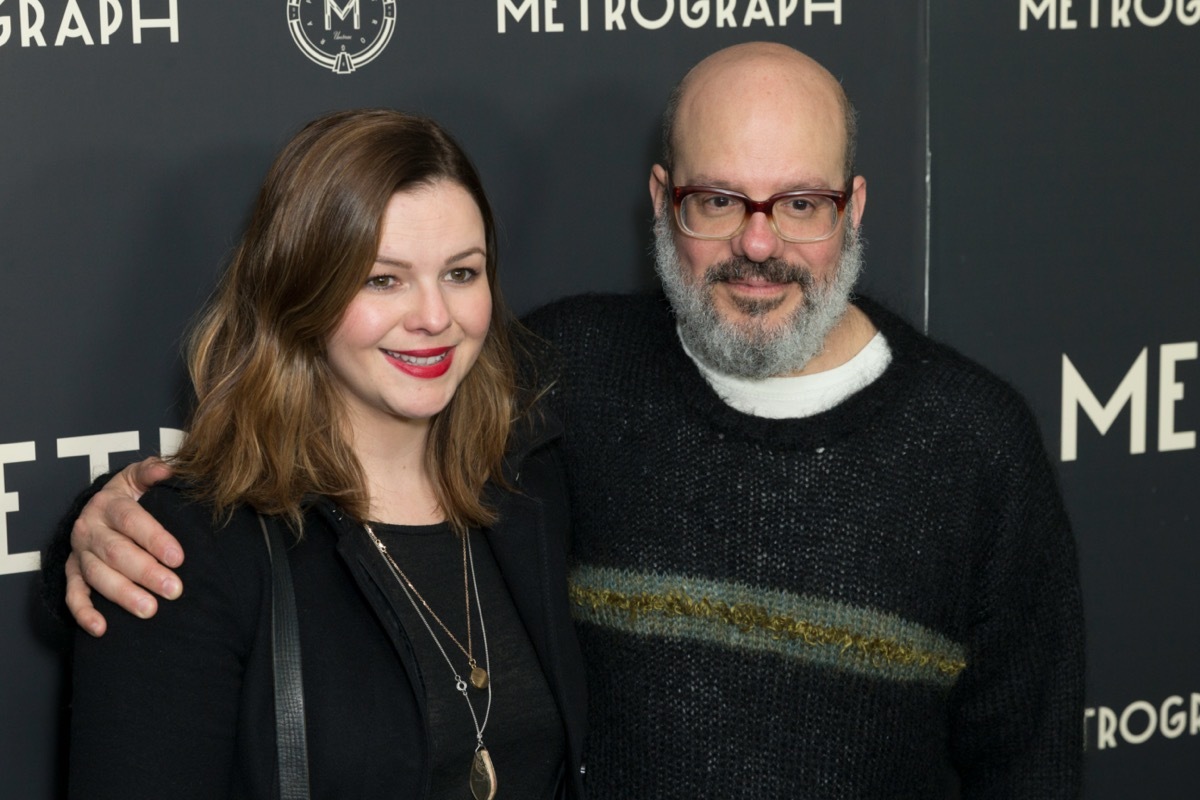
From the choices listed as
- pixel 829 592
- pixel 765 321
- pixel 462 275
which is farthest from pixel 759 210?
pixel 829 592

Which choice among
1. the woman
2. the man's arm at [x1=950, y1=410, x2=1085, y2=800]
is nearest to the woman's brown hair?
the woman

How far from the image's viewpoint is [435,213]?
1.81 m

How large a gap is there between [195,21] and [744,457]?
916 millimetres

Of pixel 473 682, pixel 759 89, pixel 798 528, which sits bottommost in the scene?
pixel 473 682

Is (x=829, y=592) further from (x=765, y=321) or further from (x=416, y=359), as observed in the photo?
(x=416, y=359)

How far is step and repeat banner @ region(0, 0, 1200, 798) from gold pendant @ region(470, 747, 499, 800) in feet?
2.25

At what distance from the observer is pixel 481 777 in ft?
6.00

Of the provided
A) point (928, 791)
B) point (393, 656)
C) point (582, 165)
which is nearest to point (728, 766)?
point (928, 791)

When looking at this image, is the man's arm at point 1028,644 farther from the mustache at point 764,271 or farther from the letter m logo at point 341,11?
the letter m logo at point 341,11

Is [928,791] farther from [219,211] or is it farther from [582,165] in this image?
[219,211]

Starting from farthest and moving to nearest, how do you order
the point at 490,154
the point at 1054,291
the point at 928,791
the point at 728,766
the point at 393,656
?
the point at 1054,291 → the point at 490,154 → the point at 928,791 → the point at 728,766 → the point at 393,656

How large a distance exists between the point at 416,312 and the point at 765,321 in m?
0.45

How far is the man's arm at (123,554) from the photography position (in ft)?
5.52

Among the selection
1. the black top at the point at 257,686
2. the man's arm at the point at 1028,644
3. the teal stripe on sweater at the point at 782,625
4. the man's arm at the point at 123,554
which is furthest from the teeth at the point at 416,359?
the man's arm at the point at 1028,644
